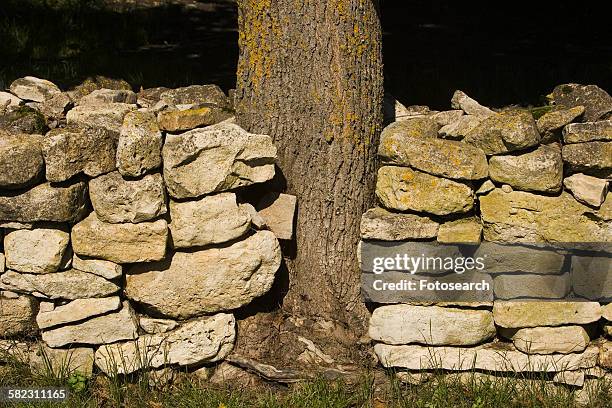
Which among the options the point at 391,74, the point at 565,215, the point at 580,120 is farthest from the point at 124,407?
the point at 391,74

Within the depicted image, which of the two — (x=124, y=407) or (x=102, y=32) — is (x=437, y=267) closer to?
(x=124, y=407)

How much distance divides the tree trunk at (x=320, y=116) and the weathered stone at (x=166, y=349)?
49 cm

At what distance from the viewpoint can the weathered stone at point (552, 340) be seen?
14.9 ft

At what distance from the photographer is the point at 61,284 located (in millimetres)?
4453

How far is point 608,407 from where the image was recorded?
4535mm

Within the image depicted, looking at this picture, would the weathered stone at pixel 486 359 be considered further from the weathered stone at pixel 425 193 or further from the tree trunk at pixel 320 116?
the weathered stone at pixel 425 193

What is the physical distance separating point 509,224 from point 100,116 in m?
2.15

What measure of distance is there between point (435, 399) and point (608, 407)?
0.89m

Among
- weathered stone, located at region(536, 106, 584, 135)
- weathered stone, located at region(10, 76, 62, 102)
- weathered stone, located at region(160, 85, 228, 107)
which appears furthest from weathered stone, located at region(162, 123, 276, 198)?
weathered stone, located at region(536, 106, 584, 135)

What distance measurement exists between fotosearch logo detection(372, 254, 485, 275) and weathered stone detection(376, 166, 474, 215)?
0.85 ft


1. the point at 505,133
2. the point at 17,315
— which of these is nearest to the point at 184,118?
the point at 17,315

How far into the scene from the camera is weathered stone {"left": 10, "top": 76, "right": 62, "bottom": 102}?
16.7 ft

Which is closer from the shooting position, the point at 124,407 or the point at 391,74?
the point at 124,407

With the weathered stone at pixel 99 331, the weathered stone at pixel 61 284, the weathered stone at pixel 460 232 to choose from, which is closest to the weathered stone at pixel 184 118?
the weathered stone at pixel 61 284
